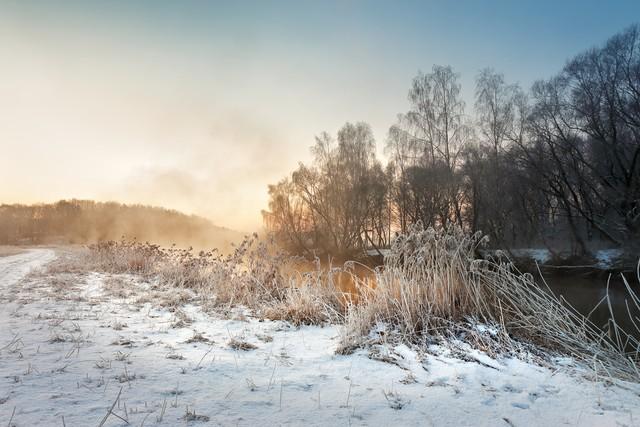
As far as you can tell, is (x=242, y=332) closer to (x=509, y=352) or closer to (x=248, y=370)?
(x=248, y=370)

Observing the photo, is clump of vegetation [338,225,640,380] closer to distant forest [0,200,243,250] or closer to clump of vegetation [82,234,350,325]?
clump of vegetation [82,234,350,325]

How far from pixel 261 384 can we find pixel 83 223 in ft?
280

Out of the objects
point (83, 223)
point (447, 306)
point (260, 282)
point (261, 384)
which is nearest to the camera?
point (261, 384)

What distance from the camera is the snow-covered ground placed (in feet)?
6.19

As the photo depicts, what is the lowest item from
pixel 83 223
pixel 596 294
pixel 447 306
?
pixel 596 294

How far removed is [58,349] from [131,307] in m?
2.37

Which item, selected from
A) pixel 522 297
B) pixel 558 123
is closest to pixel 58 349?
pixel 522 297

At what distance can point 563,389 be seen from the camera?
2455 mm

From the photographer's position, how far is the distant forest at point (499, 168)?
17250mm

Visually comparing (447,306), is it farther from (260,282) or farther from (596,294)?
(596,294)

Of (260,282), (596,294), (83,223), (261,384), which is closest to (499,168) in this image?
(596,294)

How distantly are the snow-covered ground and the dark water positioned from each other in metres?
4.06

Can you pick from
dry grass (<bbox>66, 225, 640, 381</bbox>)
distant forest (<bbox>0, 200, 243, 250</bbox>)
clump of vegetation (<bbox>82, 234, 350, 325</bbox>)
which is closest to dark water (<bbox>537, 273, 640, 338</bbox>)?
dry grass (<bbox>66, 225, 640, 381</bbox>)

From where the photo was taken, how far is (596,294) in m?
10.5
